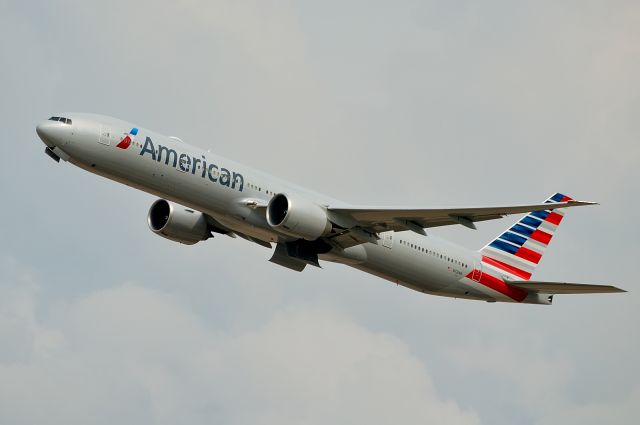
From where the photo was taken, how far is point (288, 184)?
52938 mm

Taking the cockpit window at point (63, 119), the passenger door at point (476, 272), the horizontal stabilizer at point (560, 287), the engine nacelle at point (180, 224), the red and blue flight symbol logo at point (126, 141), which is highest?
the cockpit window at point (63, 119)

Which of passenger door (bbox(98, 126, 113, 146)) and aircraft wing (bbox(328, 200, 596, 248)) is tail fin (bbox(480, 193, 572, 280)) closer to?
aircraft wing (bbox(328, 200, 596, 248))

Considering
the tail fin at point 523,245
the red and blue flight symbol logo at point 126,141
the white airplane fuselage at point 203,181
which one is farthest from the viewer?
the tail fin at point 523,245

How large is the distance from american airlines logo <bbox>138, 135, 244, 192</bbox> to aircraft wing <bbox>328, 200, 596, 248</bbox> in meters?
4.80

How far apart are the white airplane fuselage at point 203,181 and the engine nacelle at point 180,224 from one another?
2.85 metres

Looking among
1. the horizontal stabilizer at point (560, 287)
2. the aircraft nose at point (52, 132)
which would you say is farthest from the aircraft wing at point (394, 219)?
the aircraft nose at point (52, 132)

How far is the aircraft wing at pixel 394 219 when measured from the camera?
164 ft

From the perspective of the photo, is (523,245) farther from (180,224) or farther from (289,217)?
(180,224)

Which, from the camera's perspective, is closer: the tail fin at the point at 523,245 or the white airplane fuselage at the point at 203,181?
the white airplane fuselage at the point at 203,181

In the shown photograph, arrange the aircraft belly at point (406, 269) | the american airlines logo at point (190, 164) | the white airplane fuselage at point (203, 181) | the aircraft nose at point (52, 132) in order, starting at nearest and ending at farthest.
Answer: the aircraft nose at point (52, 132) < the white airplane fuselage at point (203, 181) < the american airlines logo at point (190, 164) < the aircraft belly at point (406, 269)

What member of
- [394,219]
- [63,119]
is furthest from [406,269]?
[63,119]

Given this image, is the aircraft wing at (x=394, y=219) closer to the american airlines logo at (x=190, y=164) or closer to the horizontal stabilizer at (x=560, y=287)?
the american airlines logo at (x=190, y=164)

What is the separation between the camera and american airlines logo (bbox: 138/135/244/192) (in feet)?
161

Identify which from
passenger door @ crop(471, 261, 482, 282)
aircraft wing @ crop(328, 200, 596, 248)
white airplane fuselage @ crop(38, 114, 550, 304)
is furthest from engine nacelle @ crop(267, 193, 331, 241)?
passenger door @ crop(471, 261, 482, 282)
